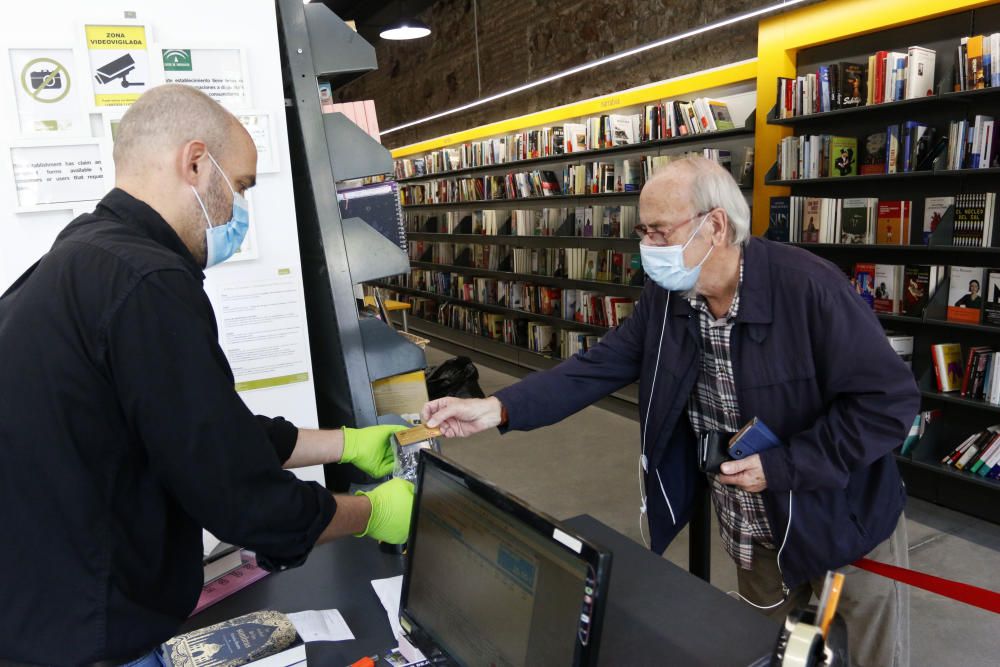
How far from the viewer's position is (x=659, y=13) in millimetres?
5750

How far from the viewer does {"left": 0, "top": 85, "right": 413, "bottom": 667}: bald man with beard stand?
100 centimetres

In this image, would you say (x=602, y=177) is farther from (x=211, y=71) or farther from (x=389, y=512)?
(x=389, y=512)

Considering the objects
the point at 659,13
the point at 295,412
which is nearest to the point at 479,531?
the point at 295,412

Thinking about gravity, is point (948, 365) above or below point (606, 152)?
below

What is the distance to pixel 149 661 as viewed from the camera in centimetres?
114

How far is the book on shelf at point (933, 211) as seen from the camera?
3635mm

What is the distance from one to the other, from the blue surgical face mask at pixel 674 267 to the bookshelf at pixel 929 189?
2432 mm

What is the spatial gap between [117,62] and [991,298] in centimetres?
384

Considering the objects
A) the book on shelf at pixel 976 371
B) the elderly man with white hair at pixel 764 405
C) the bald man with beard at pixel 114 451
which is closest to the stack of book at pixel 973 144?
the book on shelf at pixel 976 371

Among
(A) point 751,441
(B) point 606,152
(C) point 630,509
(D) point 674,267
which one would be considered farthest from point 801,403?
(B) point 606,152

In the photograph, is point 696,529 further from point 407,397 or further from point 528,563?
point 528,563

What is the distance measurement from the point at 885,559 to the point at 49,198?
8.23 feet

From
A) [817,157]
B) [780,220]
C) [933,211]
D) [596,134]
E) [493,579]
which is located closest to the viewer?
[493,579]

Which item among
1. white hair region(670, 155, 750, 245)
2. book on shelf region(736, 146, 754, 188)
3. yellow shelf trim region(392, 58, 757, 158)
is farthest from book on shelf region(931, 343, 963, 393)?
white hair region(670, 155, 750, 245)
